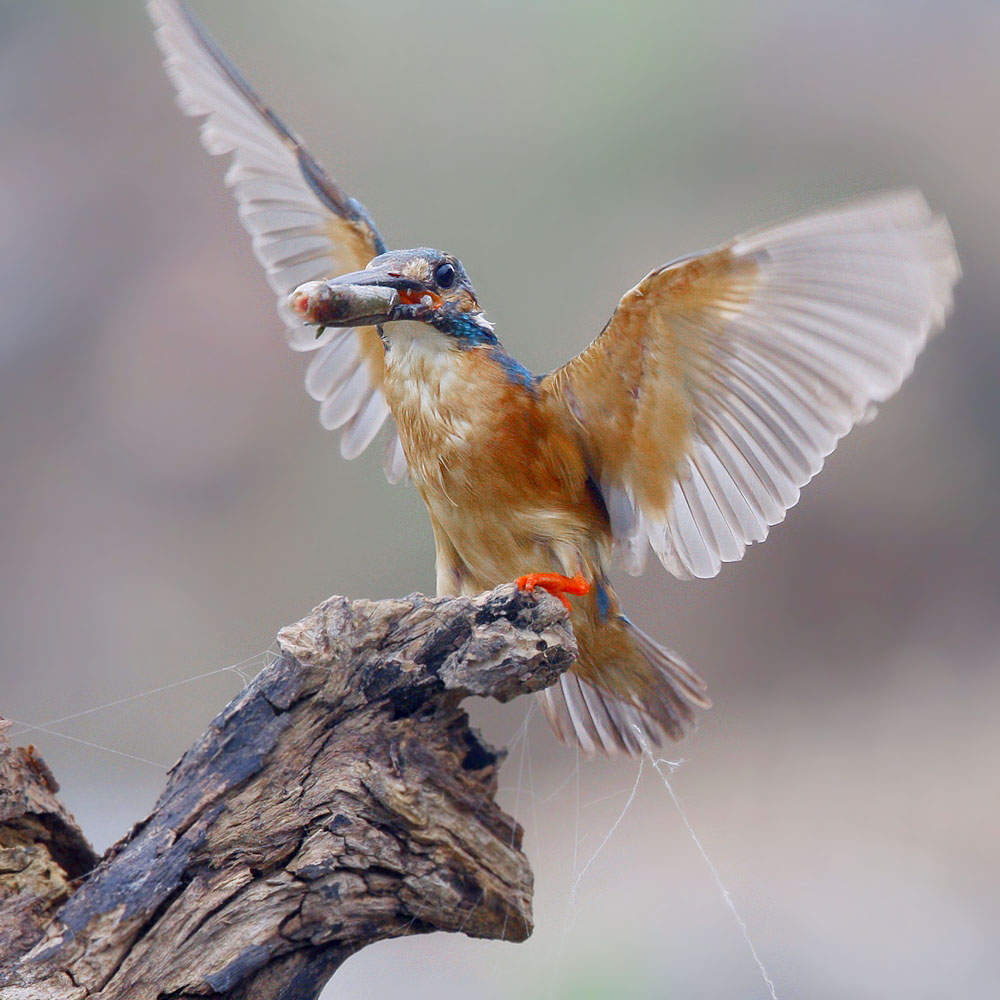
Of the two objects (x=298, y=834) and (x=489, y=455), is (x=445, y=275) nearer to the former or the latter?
(x=489, y=455)

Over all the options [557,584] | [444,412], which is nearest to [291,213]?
[444,412]

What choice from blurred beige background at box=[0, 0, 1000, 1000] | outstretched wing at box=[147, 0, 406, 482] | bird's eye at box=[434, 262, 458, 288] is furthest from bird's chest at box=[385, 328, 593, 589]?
blurred beige background at box=[0, 0, 1000, 1000]

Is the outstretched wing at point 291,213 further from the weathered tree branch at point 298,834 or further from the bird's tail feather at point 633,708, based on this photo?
the weathered tree branch at point 298,834

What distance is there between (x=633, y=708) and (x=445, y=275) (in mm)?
928

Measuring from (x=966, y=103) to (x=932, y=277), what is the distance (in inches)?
124

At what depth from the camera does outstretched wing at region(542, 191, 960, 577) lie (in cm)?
175

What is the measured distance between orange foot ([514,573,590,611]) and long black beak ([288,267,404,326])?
1.65 feet

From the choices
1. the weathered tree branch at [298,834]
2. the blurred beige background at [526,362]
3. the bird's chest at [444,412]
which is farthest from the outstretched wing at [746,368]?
the blurred beige background at [526,362]

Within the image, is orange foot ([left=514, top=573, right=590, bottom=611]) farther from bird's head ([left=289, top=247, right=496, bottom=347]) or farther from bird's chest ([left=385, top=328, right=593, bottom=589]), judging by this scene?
bird's head ([left=289, top=247, right=496, bottom=347])

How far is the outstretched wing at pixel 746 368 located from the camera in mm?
1747

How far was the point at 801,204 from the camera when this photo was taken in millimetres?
4277

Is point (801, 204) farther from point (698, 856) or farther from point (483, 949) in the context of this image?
point (483, 949)

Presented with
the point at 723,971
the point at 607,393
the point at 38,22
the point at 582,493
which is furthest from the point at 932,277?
the point at 38,22

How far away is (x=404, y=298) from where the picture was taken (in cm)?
201
